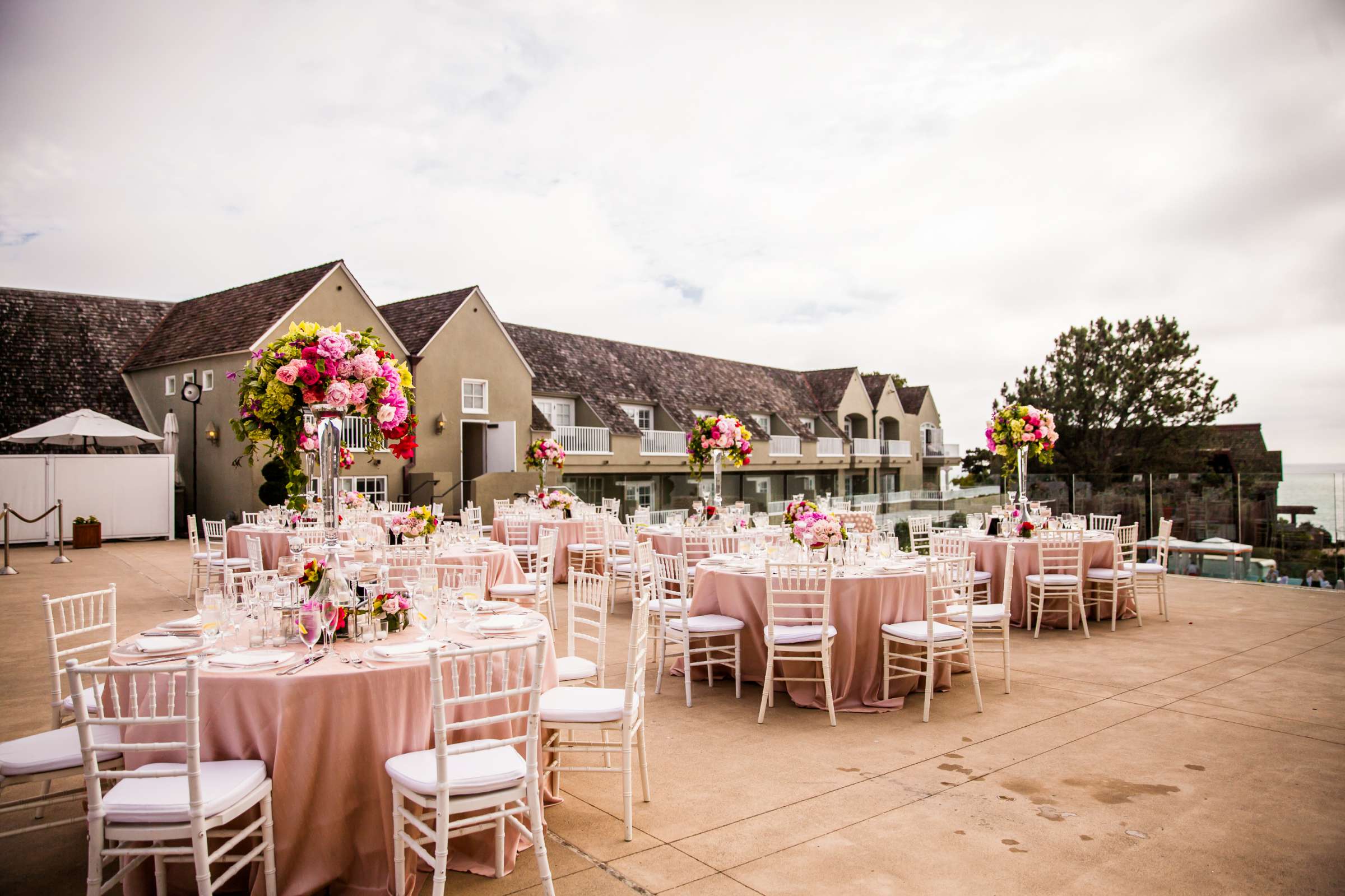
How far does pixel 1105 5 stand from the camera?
30.1 feet

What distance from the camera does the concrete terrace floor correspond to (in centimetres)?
370

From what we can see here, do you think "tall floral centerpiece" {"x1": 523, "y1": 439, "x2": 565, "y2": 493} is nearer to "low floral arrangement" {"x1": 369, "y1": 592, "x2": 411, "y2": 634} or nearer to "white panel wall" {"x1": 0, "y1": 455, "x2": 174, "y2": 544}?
"white panel wall" {"x1": 0, "y1": 455, "x2": 174, "y2": 544}

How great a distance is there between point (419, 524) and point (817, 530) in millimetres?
4625

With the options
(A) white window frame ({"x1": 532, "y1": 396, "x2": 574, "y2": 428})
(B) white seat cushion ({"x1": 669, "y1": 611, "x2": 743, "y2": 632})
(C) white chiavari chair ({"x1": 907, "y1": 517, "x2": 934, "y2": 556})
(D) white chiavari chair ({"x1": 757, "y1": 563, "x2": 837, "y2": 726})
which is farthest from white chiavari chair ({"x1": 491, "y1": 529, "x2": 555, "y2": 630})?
(A) white window frame ({"x1": 532, "y1": 396, "x2": 574, "y2": 428})

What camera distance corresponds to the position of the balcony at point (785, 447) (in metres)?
33.2

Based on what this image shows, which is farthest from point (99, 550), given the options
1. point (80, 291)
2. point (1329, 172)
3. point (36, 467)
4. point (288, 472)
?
point (1329, 172)

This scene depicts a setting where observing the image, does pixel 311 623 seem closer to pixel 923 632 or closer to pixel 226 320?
pixel 923 632

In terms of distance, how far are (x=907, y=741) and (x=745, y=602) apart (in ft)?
6.08

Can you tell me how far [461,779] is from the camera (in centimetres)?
324

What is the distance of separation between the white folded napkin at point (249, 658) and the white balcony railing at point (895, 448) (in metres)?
37.7

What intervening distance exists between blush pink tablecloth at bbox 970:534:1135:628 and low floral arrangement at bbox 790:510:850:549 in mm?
3908

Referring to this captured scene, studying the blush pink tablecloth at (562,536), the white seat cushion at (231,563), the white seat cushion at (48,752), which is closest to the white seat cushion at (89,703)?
the white seat cushion at (48,752)

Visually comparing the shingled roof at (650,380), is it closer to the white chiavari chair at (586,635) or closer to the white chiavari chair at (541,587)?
the white chiavari chair at (541,587)

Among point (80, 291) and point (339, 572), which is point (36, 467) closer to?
point (80, 291)
